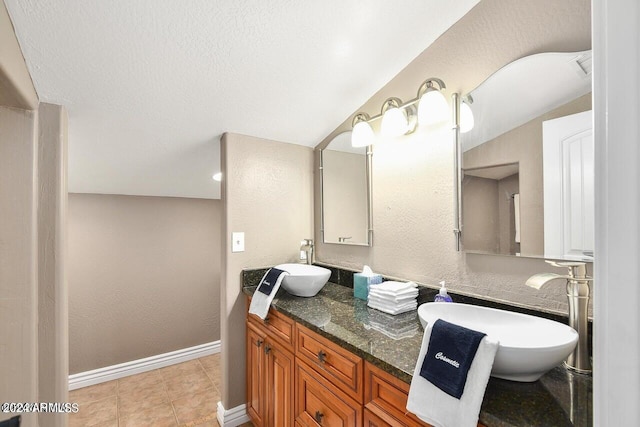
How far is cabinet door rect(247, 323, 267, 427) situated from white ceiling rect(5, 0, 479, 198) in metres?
1.31

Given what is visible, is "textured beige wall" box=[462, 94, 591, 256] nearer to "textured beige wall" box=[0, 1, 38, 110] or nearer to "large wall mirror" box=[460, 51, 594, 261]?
"large wall mirror" box=[460, 51, 594, 261]

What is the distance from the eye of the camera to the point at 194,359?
2861 mm

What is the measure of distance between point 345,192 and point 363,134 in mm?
420

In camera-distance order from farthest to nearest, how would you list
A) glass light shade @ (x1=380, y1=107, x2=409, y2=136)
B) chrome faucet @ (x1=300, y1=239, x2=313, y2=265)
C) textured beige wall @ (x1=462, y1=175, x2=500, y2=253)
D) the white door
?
1. chrome faucet @ (x1=300, y1=239, x2=313, y2=265)
2. glass light shade @ (x1=380, y1=107, x2=409, y2=136)
3. textured beige wall @ (x1=462, y1=175, x2=500, y2=253)
4. the white door

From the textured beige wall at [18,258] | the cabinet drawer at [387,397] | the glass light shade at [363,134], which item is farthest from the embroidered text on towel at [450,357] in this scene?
the textured beige wall at [18,258]

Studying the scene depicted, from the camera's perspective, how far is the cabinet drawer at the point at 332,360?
1077 mm

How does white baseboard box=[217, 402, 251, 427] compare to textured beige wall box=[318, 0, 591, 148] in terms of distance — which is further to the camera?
white baseboard box=[217, 402, 251, 427]

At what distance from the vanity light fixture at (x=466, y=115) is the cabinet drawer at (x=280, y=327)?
1237mm

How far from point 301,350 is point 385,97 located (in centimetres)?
147

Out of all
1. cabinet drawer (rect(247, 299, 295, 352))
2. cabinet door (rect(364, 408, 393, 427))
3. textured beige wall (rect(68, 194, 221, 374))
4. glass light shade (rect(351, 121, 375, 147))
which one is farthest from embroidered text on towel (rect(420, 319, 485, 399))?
textured beige wall (rect(68, 194, 221, 374))

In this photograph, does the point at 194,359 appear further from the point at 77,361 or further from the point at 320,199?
the point at 320,199

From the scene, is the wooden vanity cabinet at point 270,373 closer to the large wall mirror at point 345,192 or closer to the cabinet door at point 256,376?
the cabinet door at point 256,376

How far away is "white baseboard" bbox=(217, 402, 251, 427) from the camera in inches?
76.0

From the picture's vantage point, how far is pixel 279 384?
1.57 meters
